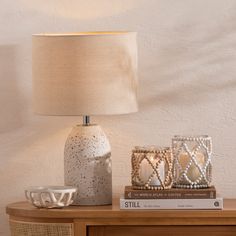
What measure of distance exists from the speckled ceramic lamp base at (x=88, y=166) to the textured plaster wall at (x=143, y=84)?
227 millimetres

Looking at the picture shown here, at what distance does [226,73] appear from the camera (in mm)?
2844

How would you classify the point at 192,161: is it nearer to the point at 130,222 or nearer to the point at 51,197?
the point at 130,222

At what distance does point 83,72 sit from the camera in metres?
2.54

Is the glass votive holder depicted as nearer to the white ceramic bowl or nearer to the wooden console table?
the wooden console table

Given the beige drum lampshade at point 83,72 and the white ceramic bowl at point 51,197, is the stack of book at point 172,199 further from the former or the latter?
the beige drum lampshade at point 83,72

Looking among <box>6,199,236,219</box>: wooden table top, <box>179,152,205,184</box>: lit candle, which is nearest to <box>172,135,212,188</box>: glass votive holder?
<box>179,152,205,184</box>: lit candle

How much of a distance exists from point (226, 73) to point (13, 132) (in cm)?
83

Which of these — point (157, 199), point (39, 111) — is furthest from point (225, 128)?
point (39, 111)

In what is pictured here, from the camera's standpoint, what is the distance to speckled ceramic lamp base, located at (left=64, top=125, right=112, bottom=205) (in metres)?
2.66

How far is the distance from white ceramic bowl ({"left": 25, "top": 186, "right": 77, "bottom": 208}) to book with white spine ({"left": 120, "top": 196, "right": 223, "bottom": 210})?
0.18 meters

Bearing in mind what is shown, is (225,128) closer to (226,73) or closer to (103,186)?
(226,73)

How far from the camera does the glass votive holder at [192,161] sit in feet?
8.60

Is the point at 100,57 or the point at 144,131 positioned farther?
the point at 144,131

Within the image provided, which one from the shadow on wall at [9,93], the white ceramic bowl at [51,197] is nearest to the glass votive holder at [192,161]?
the white ceramic bowl at [51,197]
